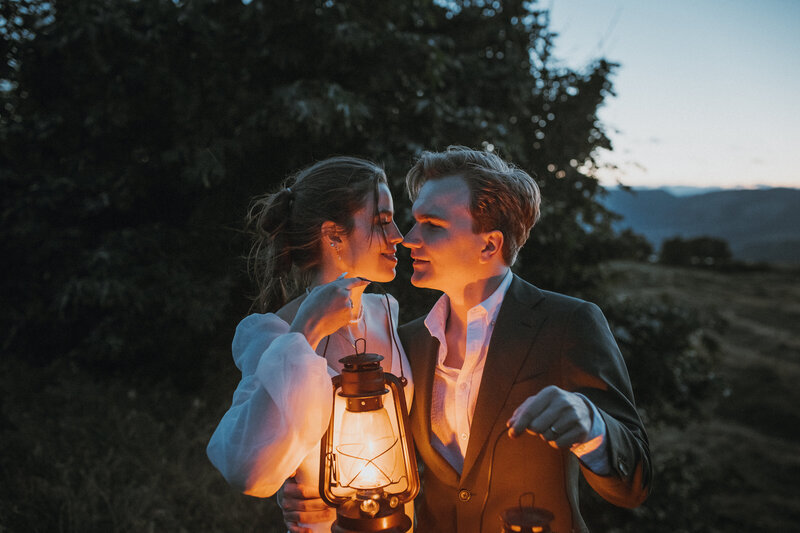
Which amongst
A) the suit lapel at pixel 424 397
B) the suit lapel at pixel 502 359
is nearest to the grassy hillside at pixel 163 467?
the suit lapel at pixel 424 397

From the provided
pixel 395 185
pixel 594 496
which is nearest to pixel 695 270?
pixel 594 496

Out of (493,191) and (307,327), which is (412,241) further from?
(307,327)

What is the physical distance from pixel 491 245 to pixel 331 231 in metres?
0.74

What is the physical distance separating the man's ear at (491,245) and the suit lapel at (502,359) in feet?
0.68

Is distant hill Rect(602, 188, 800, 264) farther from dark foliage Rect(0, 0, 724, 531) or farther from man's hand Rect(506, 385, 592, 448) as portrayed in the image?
man's hand Rect(506, 385, 592, 448)

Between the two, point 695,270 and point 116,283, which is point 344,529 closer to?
point 116,283

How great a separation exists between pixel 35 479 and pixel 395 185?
400cm

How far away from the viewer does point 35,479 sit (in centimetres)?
437

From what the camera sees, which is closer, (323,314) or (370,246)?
(323,314)

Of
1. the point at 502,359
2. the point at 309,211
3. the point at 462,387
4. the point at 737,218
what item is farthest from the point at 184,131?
the point at 737,218

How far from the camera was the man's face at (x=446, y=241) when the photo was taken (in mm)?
2248

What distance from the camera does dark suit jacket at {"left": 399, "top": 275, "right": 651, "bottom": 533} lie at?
1.89 m

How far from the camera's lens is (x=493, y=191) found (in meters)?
2.30

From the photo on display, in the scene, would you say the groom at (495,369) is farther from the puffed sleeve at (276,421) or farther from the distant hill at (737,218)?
the distant hill at (737,218)
